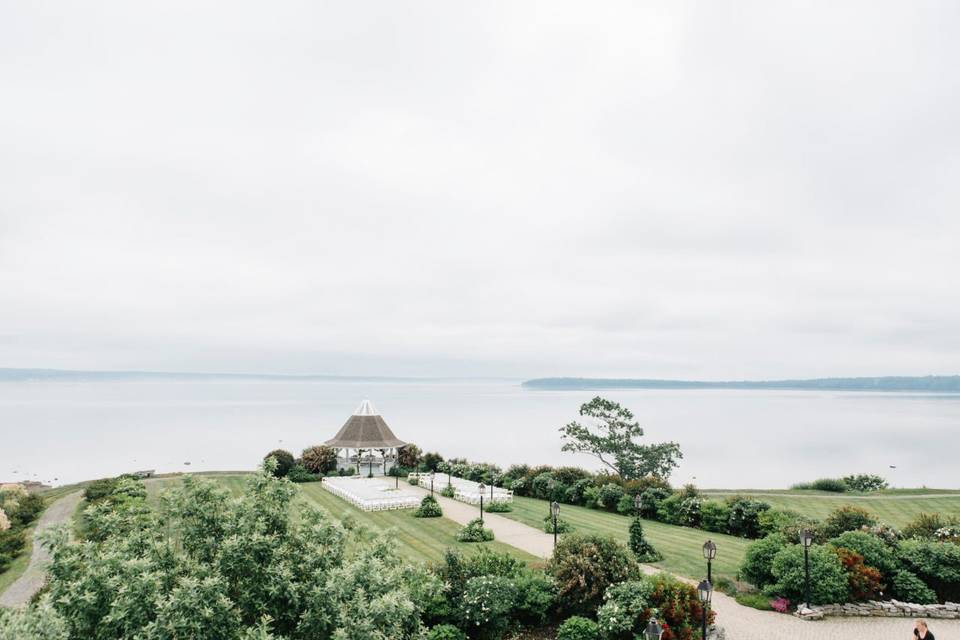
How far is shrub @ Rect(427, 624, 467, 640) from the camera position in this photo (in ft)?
34.8

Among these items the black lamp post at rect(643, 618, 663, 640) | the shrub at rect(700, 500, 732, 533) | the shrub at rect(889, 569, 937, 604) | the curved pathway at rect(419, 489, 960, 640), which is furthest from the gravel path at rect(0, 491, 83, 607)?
the shrub at rect(700, 500, 732, 533)

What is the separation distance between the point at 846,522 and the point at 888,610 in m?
3.69

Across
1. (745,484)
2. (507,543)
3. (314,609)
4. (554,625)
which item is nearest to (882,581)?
(554,625)

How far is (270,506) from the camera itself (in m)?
7.89

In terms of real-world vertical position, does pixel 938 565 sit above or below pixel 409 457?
above

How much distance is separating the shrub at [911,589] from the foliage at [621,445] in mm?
25016

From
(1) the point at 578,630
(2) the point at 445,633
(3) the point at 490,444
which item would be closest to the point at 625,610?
(1) the point at 578,630

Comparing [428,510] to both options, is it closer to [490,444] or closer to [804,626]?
[804,626]

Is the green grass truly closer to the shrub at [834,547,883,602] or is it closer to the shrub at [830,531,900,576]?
the shrub at [834,547,883,602]

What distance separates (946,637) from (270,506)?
15024 millimetres

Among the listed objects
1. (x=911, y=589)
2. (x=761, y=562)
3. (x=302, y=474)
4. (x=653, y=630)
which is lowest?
(x=302, y=474)

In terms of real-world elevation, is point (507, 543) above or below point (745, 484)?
above

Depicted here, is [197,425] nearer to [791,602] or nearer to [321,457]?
[321,457]

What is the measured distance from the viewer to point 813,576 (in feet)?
43.7
